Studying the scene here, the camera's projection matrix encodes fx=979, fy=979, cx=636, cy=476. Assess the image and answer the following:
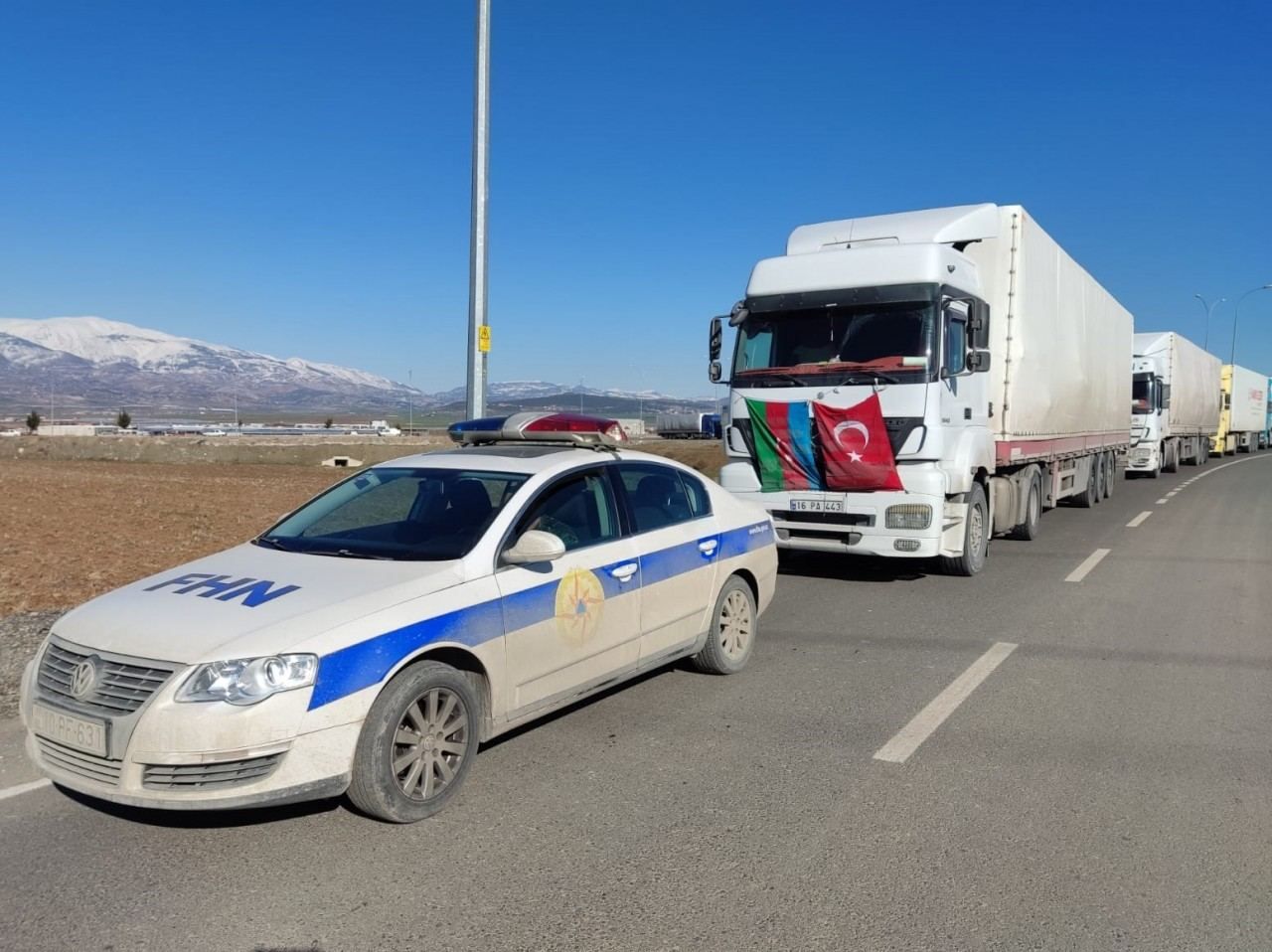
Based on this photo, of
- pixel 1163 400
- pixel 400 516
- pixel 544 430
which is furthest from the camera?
pixel 1163 400

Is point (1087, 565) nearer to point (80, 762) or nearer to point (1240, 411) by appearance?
point (80, 762)

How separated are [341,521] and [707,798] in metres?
2.40

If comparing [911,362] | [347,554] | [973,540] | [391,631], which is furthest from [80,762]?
[973,540]

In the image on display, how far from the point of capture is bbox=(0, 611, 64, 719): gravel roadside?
5.68 metres

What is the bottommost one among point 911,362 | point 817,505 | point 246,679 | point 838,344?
point 246,679

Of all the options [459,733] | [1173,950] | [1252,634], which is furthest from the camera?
[1252,634]

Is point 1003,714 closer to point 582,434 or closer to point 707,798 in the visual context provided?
point 707,798

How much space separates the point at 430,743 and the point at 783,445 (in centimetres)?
620

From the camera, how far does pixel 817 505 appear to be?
9.56 metres

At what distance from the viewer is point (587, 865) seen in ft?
12.1

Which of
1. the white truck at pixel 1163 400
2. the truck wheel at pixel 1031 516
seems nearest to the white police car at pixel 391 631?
the truck wheel at pixel 1031 516

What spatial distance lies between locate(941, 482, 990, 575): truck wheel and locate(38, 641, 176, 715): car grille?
26.1ft

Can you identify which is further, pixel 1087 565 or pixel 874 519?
pixel 1087 565

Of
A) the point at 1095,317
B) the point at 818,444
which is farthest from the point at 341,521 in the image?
the point at 1095,317
